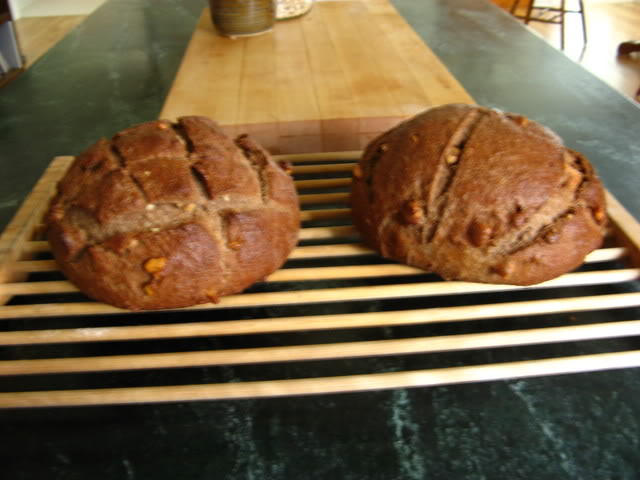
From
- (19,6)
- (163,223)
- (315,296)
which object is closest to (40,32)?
(19,6)

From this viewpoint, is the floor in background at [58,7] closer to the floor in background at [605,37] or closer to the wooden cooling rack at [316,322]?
the wooden cooling rack at [316,322]

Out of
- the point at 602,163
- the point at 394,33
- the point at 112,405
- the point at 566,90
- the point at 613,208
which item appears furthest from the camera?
the point at 394,33

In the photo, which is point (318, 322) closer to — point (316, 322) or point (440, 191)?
point (316, 322)

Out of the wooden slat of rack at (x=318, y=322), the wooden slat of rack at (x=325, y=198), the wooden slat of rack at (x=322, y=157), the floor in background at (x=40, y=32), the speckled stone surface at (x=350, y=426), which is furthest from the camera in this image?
the floor in background at (x=40, y=32)

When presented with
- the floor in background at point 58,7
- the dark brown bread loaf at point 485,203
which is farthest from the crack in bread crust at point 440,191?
the floor in background at point 58,7

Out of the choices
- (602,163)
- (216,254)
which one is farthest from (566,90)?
(216,254)

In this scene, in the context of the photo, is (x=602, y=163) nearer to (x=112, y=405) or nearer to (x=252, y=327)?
(x=252, y=327)

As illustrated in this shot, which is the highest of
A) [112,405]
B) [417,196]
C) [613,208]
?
[417,196]
